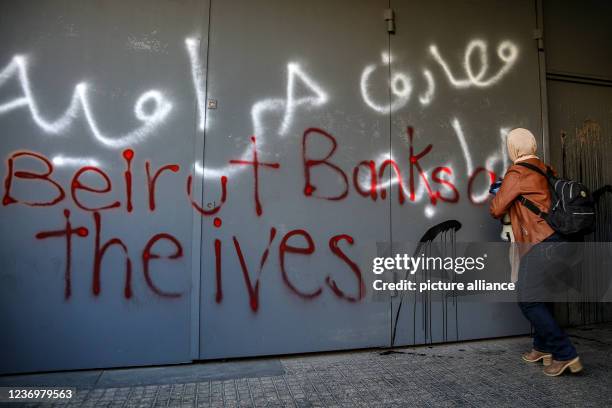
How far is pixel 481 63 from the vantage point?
3.98 metres

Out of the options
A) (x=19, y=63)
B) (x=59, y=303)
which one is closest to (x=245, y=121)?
(x=19, y=63)

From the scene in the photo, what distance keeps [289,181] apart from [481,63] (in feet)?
6.88

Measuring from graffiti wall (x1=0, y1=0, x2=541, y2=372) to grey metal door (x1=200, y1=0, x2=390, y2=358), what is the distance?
0.04ft

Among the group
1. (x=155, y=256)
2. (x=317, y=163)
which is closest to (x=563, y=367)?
(x=317, y=163)

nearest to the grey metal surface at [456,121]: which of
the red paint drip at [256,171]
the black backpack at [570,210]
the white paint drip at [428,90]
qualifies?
the white paint drip at [428,90]

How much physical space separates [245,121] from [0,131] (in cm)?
162

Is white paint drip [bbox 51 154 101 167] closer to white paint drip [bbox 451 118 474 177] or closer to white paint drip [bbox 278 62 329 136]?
white paint drip [bbox 278 62 329 136]

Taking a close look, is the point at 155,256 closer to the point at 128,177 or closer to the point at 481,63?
the point at 128,177

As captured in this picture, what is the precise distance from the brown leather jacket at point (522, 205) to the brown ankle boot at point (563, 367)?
0.76 m

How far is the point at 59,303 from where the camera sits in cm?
298

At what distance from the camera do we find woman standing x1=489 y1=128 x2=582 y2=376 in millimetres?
2986

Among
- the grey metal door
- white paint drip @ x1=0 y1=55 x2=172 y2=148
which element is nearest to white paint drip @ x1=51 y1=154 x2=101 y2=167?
white paint drip @ x1=0 y1=55 x2=172 y2=148

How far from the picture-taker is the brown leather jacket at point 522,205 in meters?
3.04

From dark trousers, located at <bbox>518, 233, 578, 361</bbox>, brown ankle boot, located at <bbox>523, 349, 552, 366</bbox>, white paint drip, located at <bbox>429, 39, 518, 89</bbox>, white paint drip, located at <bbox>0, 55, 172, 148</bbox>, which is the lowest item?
brown ankle boot, located at <bbox>523, 349, 552, 366</bbox>
